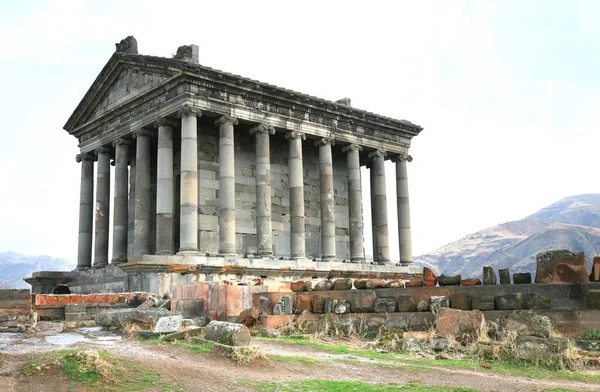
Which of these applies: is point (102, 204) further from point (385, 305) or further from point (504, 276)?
point (504, 276)

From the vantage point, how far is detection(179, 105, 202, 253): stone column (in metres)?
24.5

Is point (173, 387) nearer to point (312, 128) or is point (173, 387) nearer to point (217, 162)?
point (217, 162)

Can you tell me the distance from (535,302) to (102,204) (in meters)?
23.2

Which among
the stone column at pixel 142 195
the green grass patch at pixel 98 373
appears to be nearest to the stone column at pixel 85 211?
the stone column at pixel 142 195

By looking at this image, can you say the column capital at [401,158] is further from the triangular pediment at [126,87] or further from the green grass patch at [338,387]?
the green grass patch at [338,387]

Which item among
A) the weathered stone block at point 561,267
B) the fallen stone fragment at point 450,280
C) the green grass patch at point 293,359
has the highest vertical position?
the weathered stone block at point 561,267

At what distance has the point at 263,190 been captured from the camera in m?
27.2

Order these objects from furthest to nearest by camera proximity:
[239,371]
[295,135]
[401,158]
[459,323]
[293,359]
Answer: [401,158] < [295,135] < [459,323] < [293,359] < [239,371]

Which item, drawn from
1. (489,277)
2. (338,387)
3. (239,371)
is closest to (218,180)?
(489,277)

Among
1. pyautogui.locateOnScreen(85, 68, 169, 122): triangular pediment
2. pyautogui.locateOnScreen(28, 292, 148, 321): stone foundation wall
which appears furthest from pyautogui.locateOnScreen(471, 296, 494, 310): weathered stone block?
pyautogui.locateOnScreen(85, 68, 169, 122): triangular pediment

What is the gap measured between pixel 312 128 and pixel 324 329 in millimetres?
17201

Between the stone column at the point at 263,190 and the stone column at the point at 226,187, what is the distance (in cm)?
156

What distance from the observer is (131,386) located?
728 cm

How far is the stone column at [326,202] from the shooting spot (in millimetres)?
29609
